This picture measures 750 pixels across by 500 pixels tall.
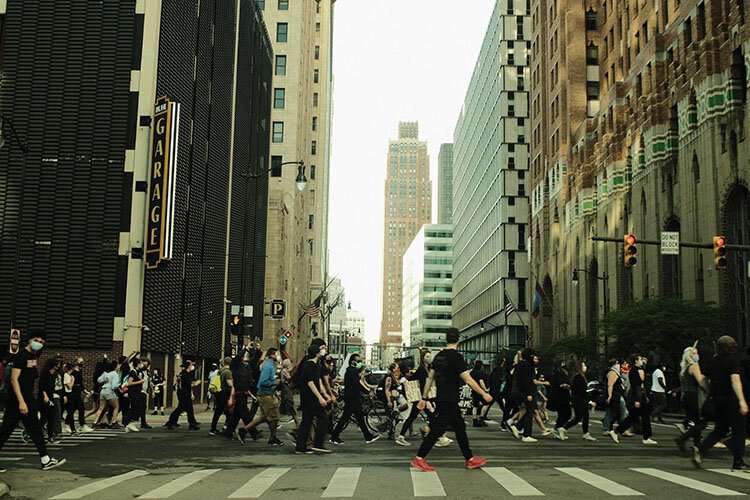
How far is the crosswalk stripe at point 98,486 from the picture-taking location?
993cm

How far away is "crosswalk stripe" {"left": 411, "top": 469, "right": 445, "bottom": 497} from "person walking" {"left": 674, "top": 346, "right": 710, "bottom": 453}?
4.40 metres

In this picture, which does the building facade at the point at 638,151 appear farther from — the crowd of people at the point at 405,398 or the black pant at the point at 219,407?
the black pant at the point at 219,407

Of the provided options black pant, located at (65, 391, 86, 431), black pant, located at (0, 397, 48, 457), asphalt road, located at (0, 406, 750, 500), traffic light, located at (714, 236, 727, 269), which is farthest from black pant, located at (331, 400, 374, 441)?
traffic light, located at (714, 236, 727, 269)

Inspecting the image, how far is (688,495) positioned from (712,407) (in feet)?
12.7

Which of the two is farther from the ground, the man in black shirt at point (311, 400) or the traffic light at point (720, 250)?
the traffic light at point (720, 250)

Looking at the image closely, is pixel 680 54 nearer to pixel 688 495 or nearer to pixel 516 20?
pixel 688 495

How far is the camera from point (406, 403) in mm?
19109

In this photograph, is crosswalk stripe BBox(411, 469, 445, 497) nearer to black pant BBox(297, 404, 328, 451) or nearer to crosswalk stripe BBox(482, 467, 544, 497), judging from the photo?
crosswalk stripe BBox(482, 467, 544, 497)

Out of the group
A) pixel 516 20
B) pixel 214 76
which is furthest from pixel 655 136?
pixel 516 20

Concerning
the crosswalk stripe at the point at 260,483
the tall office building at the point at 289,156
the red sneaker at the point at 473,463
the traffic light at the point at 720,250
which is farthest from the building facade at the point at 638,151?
the crosswalk stripe at the point at 260,483

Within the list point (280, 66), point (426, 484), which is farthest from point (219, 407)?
point (280, 66)

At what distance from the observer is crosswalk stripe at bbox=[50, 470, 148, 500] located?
9.93 metres

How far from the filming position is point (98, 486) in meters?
10.7

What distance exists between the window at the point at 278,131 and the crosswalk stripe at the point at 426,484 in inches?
2573
